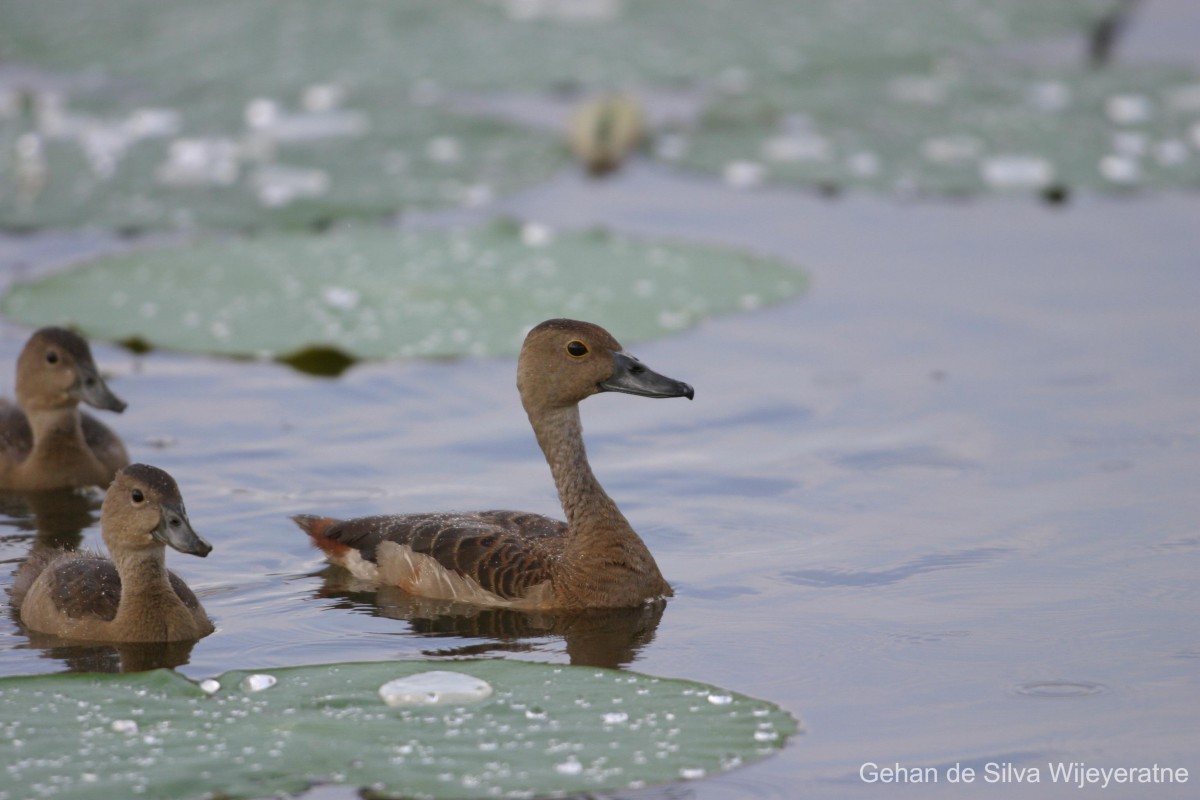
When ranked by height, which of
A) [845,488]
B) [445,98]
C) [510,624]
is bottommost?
[510,624]

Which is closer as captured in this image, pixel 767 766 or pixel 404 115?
pixel 767 766

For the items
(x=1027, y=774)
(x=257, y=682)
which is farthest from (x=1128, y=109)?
(x=257, y=682)

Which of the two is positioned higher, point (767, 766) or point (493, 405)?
point (493, 405)

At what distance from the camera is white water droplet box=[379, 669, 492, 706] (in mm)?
6500

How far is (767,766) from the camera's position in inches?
246

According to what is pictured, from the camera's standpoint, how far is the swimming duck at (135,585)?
7461 millimetres

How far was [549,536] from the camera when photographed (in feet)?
27.5

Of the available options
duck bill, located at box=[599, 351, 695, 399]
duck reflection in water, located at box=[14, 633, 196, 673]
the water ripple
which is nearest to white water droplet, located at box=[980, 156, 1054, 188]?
the water ripple

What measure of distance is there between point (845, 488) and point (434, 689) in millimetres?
3498

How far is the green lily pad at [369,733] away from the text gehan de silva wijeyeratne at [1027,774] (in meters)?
0.39

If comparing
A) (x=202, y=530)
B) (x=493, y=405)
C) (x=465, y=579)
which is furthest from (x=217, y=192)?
(x=465, y=579)

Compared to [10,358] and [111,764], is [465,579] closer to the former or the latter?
[111,764]

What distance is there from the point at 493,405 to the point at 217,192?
416 cm

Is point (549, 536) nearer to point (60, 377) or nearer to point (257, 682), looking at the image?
point (257, 682)
